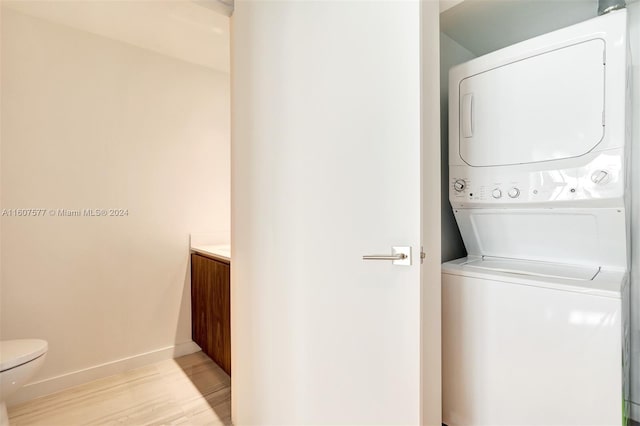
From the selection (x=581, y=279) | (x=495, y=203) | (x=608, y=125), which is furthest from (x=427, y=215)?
(x=608, y=125)

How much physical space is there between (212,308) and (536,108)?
7.24 feet

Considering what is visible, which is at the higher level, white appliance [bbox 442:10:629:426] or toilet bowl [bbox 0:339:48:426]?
white appliance [bbox 442:10:629:426]

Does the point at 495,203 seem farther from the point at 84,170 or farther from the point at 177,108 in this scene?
the point at 84,170

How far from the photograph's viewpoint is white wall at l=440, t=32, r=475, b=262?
5.99ft

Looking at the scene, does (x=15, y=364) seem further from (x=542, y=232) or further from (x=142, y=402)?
(x=542, y=232)

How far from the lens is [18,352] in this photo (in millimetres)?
1558

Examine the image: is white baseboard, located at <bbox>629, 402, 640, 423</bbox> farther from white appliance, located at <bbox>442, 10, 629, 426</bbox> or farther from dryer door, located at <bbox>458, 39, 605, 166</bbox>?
dryer door, located at <bbox>458, 39, 605, 166</bbox>

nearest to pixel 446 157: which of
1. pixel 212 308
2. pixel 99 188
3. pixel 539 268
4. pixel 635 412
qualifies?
pixel 539 268

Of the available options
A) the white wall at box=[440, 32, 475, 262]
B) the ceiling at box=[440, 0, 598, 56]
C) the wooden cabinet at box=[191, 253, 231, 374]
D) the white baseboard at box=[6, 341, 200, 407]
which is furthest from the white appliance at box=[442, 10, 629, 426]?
the white baseboard at box=[6, 341, 200, 407]

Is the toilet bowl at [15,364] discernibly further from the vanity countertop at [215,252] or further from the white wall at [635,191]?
the white wall at [635,191]

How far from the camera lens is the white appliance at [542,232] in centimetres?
112

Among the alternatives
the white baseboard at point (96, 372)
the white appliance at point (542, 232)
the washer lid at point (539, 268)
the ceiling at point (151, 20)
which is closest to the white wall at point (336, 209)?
the white appliance at point (542, 232)

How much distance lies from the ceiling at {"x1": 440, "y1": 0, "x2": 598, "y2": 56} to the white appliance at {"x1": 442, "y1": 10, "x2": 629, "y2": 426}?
0.35m

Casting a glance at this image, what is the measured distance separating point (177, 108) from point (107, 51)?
0.56 metres
